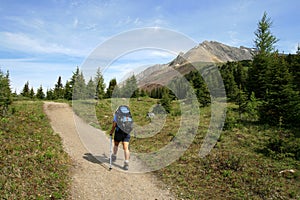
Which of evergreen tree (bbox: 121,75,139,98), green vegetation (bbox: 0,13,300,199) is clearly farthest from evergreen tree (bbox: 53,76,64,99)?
green vegetation (bbox: 0,13,300,199)

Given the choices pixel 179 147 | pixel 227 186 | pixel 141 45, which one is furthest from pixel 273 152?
pixel 141 45

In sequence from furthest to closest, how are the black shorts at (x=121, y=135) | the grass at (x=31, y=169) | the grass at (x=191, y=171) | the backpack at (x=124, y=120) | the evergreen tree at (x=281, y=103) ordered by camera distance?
1. the evergreen tree at (x=281, y=103)
2. the black shorts at (x=121, y=135)
3. the backpack at (x=124, y=120)
4. the grass at (x=191, y=171)
5. the grass at (x=31, y=169)

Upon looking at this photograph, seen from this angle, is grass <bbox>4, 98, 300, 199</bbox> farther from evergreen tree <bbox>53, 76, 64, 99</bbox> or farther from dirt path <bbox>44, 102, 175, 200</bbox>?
evergreen tree <bbox>53, 76, 64, 99</bbox>

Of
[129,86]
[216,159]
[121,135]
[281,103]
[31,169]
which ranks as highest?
[129,86]

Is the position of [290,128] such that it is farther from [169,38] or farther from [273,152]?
[169,38]

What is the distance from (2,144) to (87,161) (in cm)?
388

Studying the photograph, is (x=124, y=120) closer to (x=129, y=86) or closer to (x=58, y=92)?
(x=129, y=86)

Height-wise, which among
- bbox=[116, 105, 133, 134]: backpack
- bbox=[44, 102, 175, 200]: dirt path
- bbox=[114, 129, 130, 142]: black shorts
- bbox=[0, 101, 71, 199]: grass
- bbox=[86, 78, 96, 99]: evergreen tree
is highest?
bbox=[86, 78, 96, 99]: evergreen tree

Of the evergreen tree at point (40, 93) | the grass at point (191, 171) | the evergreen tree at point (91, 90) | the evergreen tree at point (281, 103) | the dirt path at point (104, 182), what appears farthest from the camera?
the evergreen tree at point (40, 93)

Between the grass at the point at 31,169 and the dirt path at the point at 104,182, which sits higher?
the grass at the point at 31,169

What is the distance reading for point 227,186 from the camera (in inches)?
352

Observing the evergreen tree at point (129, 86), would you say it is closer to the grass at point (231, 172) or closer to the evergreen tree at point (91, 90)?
the evergreen tree at point (91, 90)

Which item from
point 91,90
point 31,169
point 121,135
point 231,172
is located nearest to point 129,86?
point 91,90

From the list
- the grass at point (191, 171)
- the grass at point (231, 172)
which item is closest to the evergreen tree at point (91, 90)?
the grass at point (191, 171)
